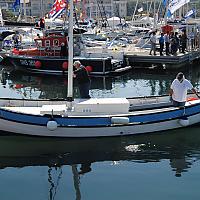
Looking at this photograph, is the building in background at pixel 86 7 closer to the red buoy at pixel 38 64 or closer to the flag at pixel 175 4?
the flag at pixel 175 4

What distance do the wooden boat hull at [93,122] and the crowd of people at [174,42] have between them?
13450mm

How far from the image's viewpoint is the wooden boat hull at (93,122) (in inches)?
467

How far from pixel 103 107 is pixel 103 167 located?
2.27 m

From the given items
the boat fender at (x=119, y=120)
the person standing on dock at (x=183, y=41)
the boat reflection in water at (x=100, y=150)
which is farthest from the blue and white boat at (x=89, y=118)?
the person standing on dock at (x=183, y=41)

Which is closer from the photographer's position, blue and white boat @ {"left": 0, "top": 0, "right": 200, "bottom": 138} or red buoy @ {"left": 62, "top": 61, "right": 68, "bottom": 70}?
blue and white boat @ {"left": 0, "top": 0, "right": 200, "bottom": 138}

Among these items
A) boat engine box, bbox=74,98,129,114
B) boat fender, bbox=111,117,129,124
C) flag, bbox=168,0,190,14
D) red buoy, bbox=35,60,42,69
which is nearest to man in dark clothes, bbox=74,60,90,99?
boat engine box, bbox=74,98,129,114

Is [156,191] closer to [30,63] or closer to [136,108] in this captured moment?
[136,108]

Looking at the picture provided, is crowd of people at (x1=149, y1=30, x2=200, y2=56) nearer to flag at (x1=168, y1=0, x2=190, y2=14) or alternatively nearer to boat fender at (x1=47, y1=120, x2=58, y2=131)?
flag at (x1=168, y1=0, x2=190, y2=14)

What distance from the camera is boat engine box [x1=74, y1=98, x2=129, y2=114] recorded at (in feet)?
40.4

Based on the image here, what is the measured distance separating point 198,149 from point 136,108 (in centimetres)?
251

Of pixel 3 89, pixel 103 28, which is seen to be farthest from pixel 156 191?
pixel 103 28

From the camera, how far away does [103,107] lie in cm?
1243

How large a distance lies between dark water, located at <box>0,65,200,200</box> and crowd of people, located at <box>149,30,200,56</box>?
13.2 meters

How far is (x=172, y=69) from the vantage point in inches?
1034
